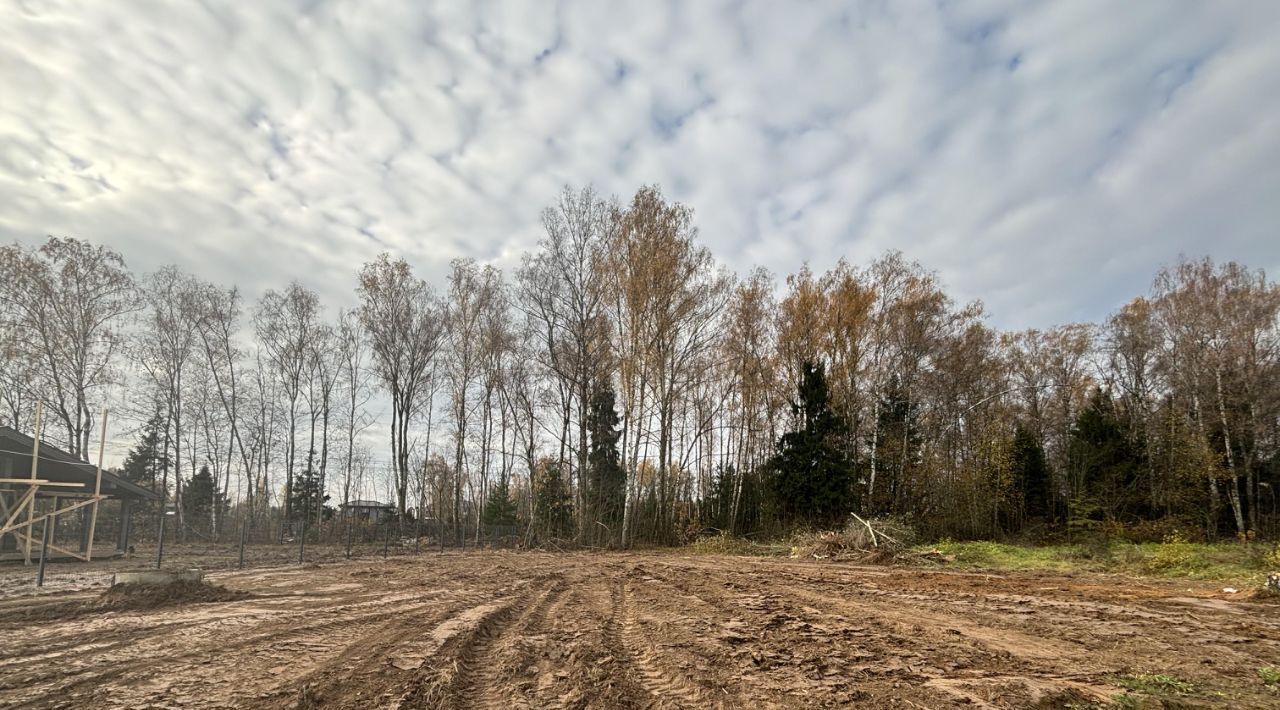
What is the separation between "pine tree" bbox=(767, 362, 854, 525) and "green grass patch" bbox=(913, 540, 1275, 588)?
676 cm

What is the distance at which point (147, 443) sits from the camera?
38.6 metres

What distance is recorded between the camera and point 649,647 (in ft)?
21.1

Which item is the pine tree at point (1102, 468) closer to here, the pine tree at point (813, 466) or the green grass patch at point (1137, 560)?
the green grass patch at point (1137, 560)

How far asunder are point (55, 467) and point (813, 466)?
28580 millimetres

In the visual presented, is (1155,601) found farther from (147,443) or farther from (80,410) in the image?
(147,443)

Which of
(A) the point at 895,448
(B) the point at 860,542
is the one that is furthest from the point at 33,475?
(A) the point at 895,448

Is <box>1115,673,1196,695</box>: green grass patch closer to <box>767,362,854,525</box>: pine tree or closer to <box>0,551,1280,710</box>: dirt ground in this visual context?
<box>0,551,1280,710</box>: dirt ground

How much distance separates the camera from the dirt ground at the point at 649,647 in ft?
16.0

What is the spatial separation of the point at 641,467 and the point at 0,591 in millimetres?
19965

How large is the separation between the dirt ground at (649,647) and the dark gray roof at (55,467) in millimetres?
10035

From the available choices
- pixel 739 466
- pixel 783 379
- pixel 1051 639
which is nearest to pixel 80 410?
pixel 739 466

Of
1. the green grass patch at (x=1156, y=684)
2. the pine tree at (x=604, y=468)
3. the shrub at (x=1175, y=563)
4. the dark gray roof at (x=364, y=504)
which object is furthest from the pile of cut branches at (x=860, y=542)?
the dark gray roof at (x=364, y=504)

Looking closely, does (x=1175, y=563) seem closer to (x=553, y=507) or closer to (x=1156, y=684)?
(x=1156, y=684)

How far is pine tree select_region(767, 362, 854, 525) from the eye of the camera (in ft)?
89.4
